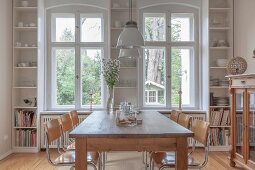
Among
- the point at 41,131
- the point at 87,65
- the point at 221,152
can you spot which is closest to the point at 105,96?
the point at 87,65

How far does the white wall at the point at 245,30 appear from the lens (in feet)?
17.2

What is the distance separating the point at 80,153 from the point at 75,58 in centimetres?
405

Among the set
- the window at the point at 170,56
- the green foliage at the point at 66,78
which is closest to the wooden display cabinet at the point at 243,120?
the window at the point at 170,56

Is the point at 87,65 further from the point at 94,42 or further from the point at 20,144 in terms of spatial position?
the point at 20,144

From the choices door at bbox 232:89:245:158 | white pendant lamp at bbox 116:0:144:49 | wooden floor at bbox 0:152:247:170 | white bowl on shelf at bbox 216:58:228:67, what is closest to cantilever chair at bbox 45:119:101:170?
white pendant lamp at bbox 116:0:144:49

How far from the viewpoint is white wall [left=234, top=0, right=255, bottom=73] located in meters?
5.24

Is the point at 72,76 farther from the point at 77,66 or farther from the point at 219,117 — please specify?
the point at 219,117

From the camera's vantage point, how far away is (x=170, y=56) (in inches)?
251

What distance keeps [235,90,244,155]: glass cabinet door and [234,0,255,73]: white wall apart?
92 cm

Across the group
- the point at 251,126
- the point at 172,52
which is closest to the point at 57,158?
the point at 251,126

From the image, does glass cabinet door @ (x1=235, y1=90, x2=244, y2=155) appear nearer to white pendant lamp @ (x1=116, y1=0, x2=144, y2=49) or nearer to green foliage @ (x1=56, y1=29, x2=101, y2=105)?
white pendant lamp @ (x1=116, y1=0, x2=144, y2=49)

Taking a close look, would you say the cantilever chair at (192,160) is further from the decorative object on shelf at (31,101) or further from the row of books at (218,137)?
the decorative object on shelf at (31,101)

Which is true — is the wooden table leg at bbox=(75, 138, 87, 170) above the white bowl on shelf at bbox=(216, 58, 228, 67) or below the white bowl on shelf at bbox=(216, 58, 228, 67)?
below

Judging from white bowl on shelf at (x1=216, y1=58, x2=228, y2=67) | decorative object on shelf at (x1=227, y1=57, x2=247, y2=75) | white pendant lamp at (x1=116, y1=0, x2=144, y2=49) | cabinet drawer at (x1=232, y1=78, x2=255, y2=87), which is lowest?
cabinet drawer at (x1=232, y1=78, x2=255, y2=87)
